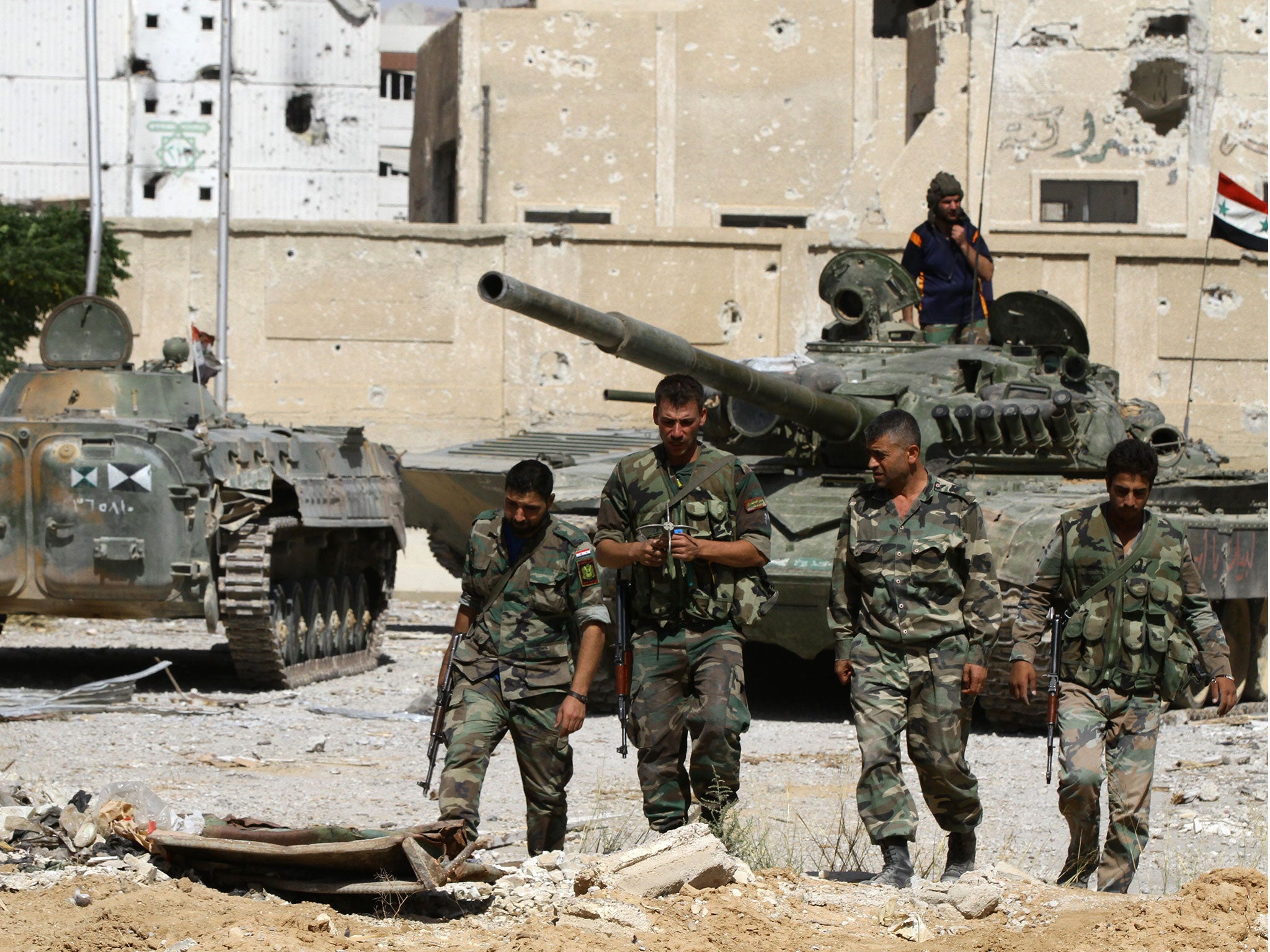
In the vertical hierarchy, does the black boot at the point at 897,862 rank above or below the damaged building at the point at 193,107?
below

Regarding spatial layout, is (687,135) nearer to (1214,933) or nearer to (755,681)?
(755,681)

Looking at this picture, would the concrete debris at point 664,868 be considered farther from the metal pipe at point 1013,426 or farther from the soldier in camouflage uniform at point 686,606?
the metal pipe at point 1013,426

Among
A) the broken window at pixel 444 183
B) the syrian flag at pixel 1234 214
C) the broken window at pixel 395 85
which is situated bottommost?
the syrian flag at pixel 1234 214

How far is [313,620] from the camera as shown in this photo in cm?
1353

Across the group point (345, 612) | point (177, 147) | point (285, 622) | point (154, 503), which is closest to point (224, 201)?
point (345, 612)

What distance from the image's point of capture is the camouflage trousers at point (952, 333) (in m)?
12.5

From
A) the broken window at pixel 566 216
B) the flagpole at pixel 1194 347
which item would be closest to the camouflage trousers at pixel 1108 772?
the flagpole at pixel 1194 347

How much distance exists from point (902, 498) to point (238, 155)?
37622 mm

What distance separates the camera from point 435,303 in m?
23.8

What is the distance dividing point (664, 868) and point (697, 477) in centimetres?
138

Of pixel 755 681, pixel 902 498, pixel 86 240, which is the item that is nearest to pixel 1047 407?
pixel 755 681

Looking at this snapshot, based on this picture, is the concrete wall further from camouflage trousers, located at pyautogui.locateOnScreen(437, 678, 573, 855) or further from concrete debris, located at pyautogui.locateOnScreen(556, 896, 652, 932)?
concrete debris, located at pyautogui.locateOnScreen(556, 896, 652, 932)

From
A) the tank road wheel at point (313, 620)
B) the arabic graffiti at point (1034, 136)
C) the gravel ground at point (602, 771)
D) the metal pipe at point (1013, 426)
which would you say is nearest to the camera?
the gravel ground at point (602, 771)

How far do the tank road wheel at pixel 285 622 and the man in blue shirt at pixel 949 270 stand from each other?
4.35 metres
